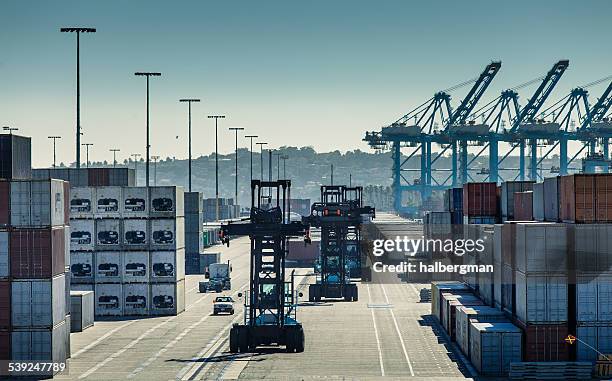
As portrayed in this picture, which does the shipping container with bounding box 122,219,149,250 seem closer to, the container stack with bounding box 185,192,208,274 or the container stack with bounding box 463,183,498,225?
the container stack with bounding box 463,183,498,225

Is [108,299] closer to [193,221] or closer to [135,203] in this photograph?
[135,203]

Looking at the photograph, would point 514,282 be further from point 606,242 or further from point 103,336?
point 103,336

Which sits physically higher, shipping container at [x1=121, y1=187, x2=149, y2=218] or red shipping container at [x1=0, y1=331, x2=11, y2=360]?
shipping container at [x1=121, y1=187, x2=149, y2=218]

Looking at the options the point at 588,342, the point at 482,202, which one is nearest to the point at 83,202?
the point at 482,202

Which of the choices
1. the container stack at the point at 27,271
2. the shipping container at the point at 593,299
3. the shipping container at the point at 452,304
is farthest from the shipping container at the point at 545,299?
the container stack at the point at 27,271

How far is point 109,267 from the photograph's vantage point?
388 ft

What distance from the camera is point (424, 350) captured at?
91.4 metres

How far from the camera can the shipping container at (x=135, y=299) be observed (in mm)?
118062

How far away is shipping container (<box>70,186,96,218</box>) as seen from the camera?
118938 millimetres

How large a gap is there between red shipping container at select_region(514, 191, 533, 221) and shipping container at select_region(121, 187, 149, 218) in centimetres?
3518

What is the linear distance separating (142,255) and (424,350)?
36877mm

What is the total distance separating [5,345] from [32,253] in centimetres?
599

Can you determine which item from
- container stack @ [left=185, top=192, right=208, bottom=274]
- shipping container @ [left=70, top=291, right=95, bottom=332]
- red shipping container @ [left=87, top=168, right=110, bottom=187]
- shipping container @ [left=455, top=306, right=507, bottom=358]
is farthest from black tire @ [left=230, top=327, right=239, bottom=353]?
container stack @ [left=185, top=192, right=208, bottom=274]

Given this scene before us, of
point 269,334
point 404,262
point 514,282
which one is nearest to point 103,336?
point 269,334
